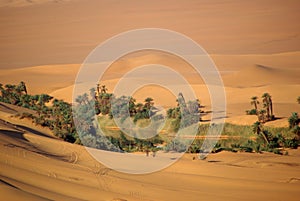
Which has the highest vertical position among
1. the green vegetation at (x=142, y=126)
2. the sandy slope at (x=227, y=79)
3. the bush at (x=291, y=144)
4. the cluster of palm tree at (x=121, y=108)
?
the sandy slope at (x=227, y=79)

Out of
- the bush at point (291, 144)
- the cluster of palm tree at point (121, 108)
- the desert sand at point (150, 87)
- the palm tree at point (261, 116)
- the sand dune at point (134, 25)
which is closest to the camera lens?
the desert sand at point (150, 87)

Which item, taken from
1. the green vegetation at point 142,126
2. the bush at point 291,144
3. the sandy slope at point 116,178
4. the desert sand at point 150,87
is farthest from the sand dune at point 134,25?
the sandy slope at point 116,178

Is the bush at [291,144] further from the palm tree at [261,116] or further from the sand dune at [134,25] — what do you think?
the sand dune at [134,25]

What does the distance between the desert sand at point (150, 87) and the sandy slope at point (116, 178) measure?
22mm

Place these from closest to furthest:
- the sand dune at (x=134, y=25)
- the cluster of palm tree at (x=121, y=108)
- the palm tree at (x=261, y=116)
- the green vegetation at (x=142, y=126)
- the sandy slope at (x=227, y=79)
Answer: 1. the green vegetation at (x=142, y=126)
2. the palm tree at (x=261, y=116)
3. the cluster of palm tree at (x=121, y=108)
4. the sandy slope at (x=227, y=79)
5. the sand dune at (x=134, y=25)

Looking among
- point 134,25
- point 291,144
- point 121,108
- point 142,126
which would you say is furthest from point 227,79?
point 134,25

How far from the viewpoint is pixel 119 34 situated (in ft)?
234

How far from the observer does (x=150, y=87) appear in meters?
37.5

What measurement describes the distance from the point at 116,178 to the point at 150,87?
1035 inches

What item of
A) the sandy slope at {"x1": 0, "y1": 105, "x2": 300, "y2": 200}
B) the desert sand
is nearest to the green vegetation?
the desert sand

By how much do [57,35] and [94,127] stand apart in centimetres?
5470

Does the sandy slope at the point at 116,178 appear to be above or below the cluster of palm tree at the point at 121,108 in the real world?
below

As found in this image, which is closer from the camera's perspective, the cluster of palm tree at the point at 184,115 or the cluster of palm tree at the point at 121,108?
the cluster of palm tree at the point at 184,115

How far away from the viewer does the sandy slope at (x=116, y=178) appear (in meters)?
9.88
